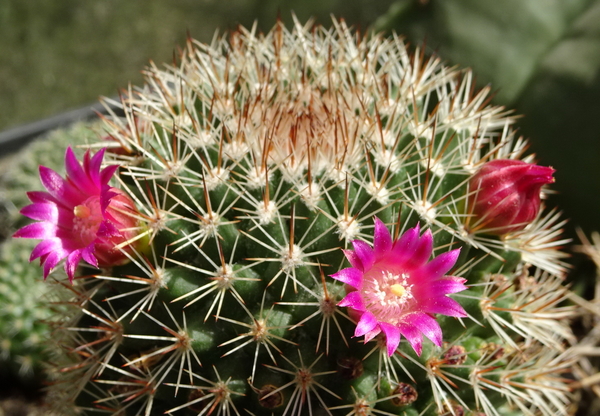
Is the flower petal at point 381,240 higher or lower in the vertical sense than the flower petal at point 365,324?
higher

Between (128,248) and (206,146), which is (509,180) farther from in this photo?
(128,248)

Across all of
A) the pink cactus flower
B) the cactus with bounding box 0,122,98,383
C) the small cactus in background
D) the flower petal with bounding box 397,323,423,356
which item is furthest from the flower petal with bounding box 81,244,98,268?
the small cactus in background

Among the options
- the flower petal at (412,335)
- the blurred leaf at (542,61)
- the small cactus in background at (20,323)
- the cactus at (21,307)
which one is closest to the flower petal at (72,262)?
the flower petal at (412,335)

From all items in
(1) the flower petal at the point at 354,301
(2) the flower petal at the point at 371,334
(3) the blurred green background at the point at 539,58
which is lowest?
(2) the flower petal at the point at 371,334

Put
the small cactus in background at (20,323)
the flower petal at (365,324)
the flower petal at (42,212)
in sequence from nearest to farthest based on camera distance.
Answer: the flower petal at (365,324) → the flower petal at (42,212) → the small cactus in background at (20,323)

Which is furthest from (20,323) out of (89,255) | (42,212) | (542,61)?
(542,61)

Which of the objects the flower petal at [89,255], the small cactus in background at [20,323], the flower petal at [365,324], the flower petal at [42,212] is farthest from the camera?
the small cactus in background at [20,323]

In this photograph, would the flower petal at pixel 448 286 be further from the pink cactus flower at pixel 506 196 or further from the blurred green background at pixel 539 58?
the blurred green background at pixel 539 58
